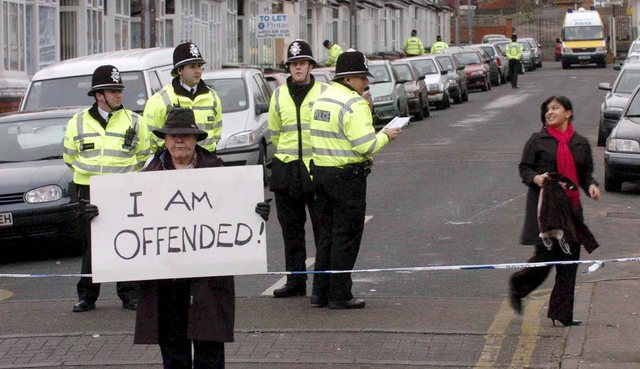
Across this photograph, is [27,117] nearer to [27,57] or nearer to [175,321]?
[175,321]

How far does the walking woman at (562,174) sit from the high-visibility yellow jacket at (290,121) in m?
1.89

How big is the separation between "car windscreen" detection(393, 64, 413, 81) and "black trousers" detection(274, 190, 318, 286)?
23384 mm

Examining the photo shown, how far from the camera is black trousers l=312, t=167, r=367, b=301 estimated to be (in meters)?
9.98

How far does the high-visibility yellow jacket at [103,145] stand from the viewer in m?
10.3

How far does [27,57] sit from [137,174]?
21937mm

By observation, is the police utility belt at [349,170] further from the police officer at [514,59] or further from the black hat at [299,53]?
the police officer at [514,59]

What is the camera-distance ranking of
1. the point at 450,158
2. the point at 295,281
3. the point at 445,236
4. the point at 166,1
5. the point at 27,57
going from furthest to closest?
the point at 166,1 → the point at 27,57 → the point at 450,158 → the point at 445,236 → the point at 295,281

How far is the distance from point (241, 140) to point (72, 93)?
2.40 m

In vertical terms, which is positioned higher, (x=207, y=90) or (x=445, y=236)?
(x=207, y=90)

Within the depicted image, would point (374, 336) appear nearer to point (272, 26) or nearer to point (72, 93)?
point (72, 93)

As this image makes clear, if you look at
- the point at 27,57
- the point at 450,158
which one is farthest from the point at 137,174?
the point at 27,57

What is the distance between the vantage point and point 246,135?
18.5 m

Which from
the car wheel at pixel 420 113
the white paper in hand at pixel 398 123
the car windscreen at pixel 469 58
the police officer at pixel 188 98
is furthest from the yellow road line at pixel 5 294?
the car windscreen at pixel 469 58

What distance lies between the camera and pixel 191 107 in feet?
34.9
